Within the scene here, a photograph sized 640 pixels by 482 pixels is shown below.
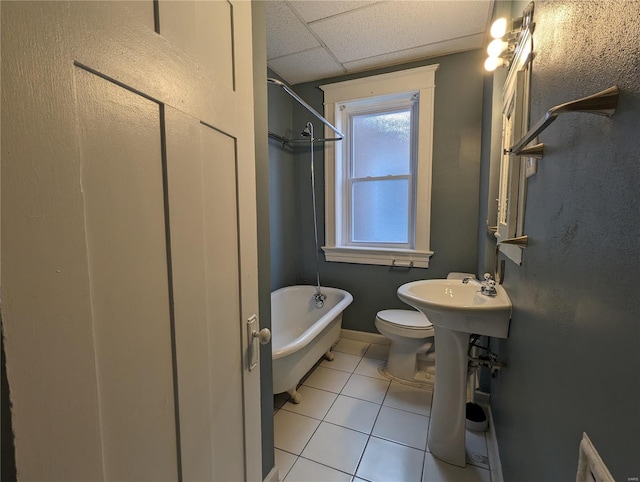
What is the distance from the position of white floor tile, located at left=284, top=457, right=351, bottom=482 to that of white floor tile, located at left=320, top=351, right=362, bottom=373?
94 centimetres

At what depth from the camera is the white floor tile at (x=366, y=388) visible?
6.77ft

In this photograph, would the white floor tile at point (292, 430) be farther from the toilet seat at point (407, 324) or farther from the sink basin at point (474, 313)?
the sink basin at point (474, 313)

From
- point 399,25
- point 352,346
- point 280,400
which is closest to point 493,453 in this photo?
point 280,400

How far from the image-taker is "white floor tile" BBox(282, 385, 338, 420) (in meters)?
1.91

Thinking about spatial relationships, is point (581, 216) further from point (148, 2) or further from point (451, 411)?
point (451, 411)

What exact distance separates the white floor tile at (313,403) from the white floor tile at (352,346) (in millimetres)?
666

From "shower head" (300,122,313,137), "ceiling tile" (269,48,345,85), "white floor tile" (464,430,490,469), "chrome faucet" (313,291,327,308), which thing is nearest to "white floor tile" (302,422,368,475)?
"white floor tile" (464,430,490,469)

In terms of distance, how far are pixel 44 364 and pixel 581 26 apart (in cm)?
119

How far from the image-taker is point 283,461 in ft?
5.02

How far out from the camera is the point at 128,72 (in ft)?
1.70

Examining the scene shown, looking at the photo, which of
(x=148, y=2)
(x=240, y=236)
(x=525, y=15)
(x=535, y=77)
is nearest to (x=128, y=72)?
(x=148, y=2)

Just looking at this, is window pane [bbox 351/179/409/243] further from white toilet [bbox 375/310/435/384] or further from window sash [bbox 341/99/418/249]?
white toilet [bbox 375/310/435/384]

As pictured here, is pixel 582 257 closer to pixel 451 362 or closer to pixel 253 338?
pixel 253 338

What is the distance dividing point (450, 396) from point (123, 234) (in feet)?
5.42
